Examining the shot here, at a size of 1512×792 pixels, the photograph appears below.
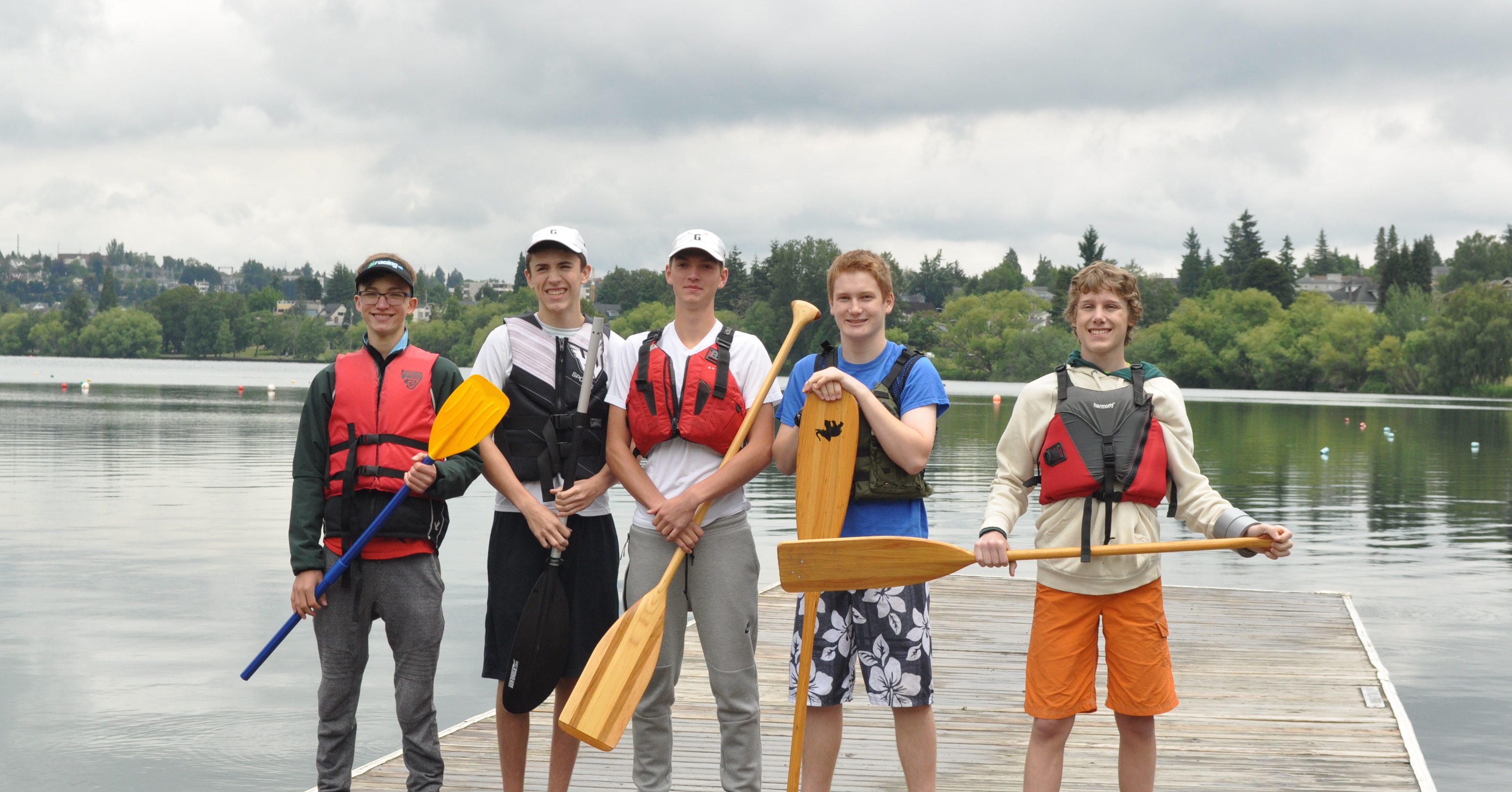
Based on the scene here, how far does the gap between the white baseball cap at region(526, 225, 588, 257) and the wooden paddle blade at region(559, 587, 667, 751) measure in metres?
1.10

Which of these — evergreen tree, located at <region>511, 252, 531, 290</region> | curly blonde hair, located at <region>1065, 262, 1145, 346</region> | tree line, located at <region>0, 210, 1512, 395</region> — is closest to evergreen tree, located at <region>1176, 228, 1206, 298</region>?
tree line, located at <region>0, 210, 1512, 395</region>

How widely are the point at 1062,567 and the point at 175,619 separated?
334 inches

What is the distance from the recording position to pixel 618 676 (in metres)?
3.55

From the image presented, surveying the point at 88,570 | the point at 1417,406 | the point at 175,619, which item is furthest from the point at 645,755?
the point at 1417,406

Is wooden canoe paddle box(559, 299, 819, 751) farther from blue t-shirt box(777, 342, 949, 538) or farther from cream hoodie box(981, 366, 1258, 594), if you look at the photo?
cream hoodie box(981, 366, 1258, 594)

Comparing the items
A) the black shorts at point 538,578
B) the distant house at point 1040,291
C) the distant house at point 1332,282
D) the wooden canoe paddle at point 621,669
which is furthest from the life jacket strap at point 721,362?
the distant house at point 1332,282

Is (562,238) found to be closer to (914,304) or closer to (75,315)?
(914,304)

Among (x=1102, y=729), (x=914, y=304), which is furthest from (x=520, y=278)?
(x=1102, y=729)

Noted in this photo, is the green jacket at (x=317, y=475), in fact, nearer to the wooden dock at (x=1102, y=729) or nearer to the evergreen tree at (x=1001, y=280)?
the wooden dock at (x=1102, y=729)

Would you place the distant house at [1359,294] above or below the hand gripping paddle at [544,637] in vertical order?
above

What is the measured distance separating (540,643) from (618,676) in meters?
0.29

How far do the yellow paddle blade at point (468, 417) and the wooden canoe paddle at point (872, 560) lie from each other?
38.8 inches

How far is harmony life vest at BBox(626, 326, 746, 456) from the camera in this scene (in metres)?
3.66

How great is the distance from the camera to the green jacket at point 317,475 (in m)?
3.78
